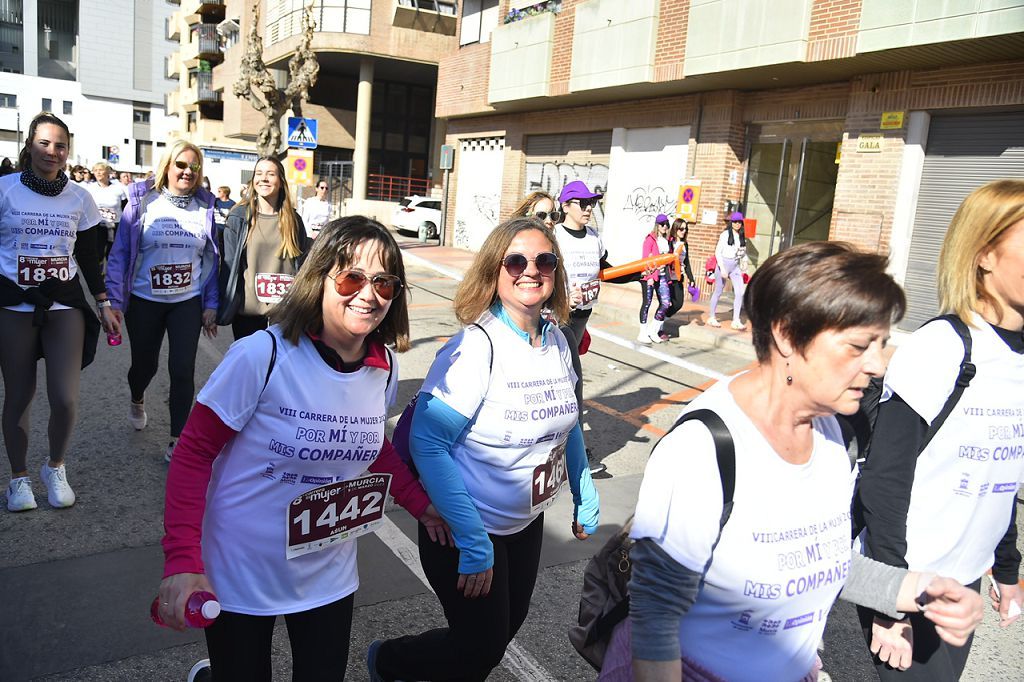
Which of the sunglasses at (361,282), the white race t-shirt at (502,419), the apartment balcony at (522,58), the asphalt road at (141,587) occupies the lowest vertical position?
the asphalt road at (141,587)

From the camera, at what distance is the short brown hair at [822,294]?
174cm

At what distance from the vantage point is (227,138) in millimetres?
51812

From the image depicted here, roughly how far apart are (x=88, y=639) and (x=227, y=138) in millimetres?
53417

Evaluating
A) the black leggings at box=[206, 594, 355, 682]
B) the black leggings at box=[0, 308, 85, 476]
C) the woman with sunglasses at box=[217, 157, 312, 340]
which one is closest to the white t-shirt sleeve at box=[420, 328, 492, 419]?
the black leggings at box=[206, 594, 355, 682]

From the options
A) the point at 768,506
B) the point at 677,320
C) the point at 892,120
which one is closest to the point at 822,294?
the point at 768,506

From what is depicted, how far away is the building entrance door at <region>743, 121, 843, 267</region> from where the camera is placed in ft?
50.8

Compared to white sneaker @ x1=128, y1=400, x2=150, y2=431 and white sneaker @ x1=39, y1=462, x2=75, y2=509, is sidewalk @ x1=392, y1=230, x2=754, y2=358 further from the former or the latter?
white sneaker @ x1=39, y1=462, x2=75, y2=509

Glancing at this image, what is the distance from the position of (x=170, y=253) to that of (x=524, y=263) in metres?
3.45

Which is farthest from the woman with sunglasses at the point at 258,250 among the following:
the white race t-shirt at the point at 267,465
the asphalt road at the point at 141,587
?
the white race t-shirt at the point at 267,465

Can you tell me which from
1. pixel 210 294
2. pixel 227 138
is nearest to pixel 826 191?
pixel 210 294

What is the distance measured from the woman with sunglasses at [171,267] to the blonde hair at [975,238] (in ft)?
15.0

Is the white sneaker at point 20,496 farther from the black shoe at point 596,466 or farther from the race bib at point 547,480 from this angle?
the black shoe at point 596,466

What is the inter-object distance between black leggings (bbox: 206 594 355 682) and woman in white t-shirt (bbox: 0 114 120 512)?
286cm

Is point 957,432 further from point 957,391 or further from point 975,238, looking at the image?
point 975,238
